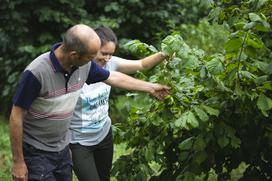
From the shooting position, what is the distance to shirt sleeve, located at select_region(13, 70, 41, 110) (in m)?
3.40

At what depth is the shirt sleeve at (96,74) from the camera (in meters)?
3.99

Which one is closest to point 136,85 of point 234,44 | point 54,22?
point 234,44

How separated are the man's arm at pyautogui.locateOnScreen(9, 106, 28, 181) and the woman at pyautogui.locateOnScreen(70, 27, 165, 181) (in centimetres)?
77

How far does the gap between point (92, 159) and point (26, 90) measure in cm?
111

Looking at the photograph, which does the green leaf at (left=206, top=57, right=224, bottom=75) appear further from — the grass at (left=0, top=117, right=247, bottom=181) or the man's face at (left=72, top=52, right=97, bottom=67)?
the grass at (left=0, top=117, right=247, bottom=181)

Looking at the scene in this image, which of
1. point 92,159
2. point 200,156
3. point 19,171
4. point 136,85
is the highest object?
point 136,85

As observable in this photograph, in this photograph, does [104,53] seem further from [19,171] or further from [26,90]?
[19,171]

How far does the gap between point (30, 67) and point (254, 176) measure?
1.83m

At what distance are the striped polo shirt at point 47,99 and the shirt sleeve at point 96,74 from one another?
0.44ft

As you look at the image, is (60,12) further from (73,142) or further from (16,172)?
(16,172)

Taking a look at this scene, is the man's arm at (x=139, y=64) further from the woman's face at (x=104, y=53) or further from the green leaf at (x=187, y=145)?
the green leaf at (x=187, y=145)

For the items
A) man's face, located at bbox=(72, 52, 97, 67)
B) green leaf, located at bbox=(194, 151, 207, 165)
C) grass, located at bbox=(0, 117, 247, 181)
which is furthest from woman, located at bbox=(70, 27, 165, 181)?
grass, located at bbox=(0, 117, 247, 181)

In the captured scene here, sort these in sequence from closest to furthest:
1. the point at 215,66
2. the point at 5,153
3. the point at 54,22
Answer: the point at 215,66
the point at 5,153
the point at 54,22

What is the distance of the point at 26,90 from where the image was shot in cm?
340
